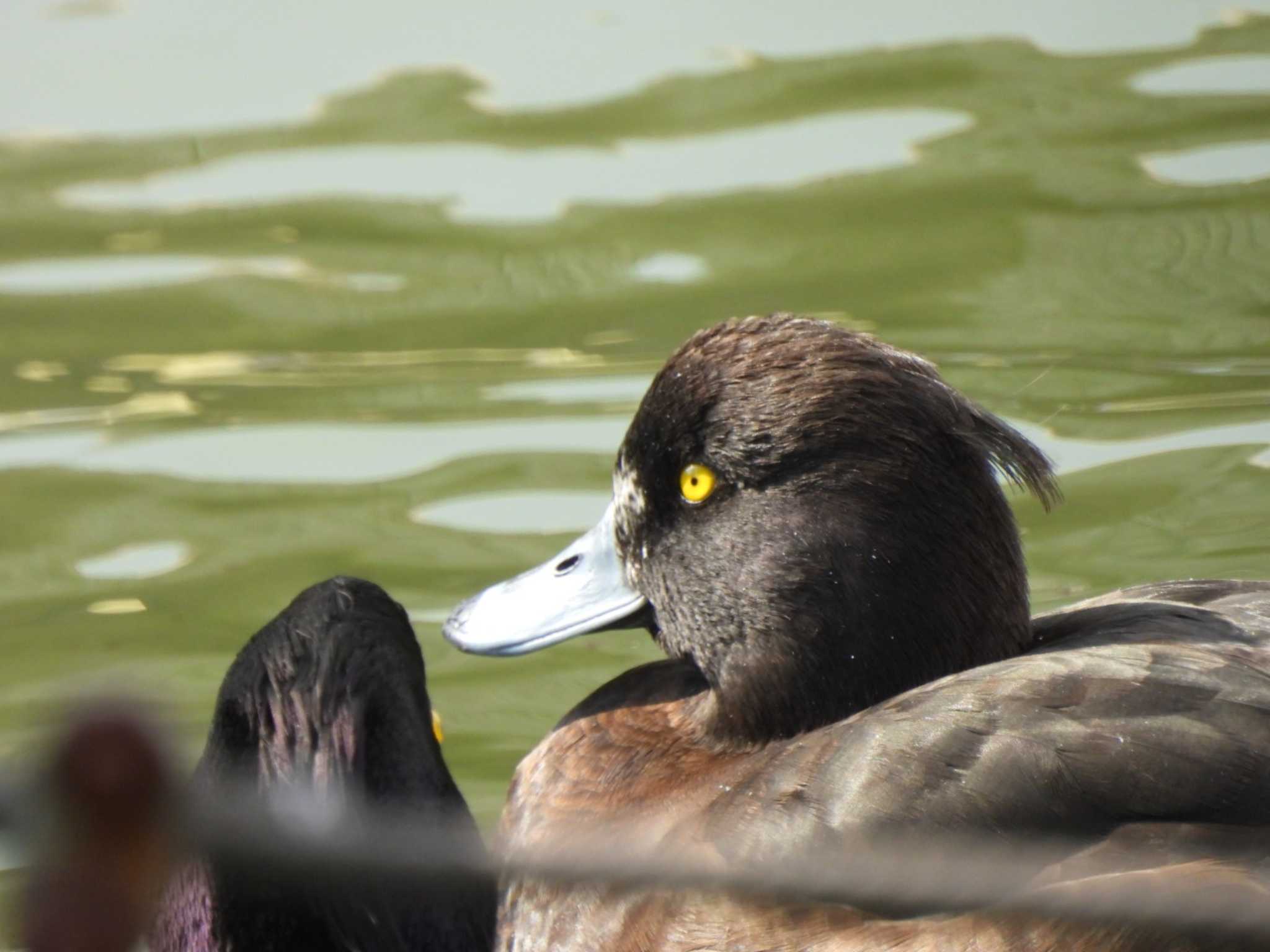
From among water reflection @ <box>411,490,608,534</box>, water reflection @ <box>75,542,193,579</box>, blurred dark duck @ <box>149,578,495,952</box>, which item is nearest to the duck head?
blurred dark duck @ <box>149,578,495,952</box>

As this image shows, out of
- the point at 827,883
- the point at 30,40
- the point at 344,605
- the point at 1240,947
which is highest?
the point at 30,40

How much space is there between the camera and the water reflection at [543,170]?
23.1ft

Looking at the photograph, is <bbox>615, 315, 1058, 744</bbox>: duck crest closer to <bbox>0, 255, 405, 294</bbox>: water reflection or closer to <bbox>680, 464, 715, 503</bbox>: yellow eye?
<bbox>680, 464, 715, 503</bbox>: yellow eye

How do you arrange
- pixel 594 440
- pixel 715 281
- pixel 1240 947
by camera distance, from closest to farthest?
pixel 1240 947
pixel 594 440
pixel 715 281

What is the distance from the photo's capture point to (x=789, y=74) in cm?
754

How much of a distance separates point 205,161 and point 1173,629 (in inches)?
198

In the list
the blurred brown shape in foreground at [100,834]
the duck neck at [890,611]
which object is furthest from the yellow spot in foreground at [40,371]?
the blurred brown shape in foreground at [100,834]

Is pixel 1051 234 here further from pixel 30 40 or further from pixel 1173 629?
pixel 30 40

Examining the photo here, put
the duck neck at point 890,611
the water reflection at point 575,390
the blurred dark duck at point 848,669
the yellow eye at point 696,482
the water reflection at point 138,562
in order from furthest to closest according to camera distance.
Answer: the water reflection at point 575,390
the water reflection at point 138,562
the yellow eye at point 696,482
the duck neck at point 890,611
the blurred dark duck at point 848,669

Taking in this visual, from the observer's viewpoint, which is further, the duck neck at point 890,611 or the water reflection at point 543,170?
the water reflection at point 543,170

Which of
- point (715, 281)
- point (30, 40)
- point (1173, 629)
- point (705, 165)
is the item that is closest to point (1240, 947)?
point (1173, 629)

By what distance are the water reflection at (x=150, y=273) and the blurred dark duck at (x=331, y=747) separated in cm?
359

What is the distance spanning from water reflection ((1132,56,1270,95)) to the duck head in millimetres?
4197

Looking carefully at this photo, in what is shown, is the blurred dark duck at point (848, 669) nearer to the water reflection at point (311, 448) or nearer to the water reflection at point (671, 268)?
the water reflection at point (311, 448)
